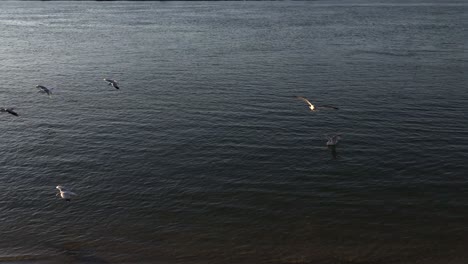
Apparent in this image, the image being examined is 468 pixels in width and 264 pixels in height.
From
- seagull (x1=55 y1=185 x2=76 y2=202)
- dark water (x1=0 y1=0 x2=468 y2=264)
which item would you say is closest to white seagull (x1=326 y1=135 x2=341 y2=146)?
dark water (x1=0 y1=0 x2=468 y2=264)

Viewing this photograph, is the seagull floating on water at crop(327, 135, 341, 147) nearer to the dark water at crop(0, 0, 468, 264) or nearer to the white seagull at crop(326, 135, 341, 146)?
the white seagull at crop(326, 135, 341, 146)

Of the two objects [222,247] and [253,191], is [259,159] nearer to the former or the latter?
[253,191]

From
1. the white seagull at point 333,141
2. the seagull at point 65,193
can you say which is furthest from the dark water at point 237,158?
the seagull at point 65,193

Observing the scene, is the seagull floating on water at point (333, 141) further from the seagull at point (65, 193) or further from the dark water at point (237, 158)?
the seagull at point (65, 193)

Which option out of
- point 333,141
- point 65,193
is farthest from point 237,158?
point 65,193

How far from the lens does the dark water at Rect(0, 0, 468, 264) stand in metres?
30.1

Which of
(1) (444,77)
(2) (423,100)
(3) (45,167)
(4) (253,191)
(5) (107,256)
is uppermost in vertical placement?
(1) (444,77)

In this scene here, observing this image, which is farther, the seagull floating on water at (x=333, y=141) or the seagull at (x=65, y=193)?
the seagull floating on water at (x=333, y=141)

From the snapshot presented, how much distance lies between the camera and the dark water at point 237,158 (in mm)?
30109

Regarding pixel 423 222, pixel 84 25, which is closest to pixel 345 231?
pixel 423 222

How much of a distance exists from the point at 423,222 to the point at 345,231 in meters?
4.97

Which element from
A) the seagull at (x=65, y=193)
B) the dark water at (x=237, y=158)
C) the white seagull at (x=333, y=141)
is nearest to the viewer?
the dark water at (x=237, y=158)

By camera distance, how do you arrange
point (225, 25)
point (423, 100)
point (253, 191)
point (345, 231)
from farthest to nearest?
point (225, 25) → point (423, 100) → point (253, 191) → point (345, 231)

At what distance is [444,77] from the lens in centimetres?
6256
